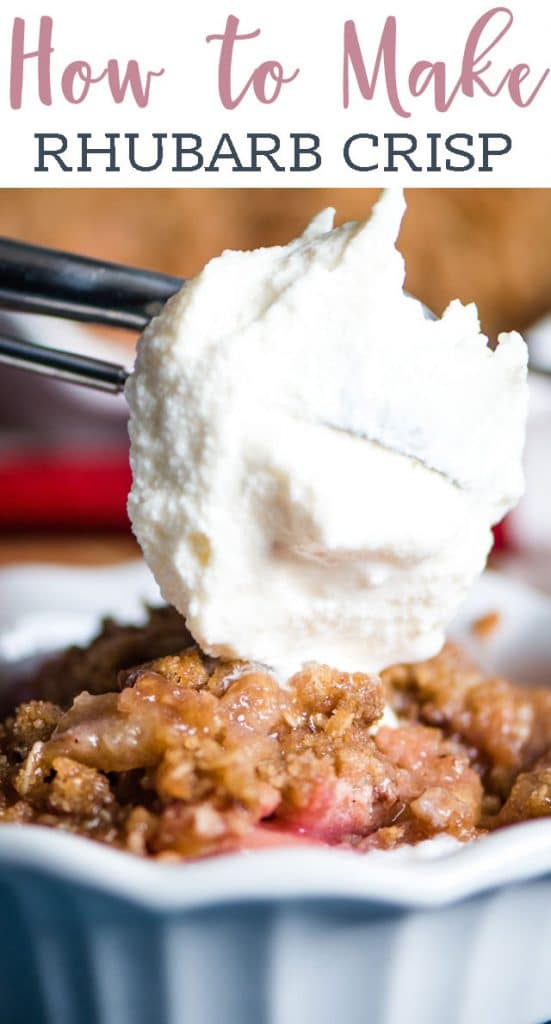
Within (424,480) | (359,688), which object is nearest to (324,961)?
(359,688)

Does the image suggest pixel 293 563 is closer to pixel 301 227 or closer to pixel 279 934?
pixel 279 934

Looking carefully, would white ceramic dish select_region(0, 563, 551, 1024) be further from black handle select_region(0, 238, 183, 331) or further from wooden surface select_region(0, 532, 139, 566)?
wooden surface select_region(0, 532, 139, 566)

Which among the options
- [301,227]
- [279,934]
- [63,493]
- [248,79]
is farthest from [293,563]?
[301,227]

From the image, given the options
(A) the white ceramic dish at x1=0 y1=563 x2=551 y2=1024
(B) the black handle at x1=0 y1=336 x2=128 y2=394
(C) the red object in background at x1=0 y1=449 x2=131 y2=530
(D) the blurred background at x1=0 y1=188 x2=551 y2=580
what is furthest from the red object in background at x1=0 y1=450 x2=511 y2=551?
(A) the white ceramic dish at x1=0 y1=563 x2=551 y2=1024

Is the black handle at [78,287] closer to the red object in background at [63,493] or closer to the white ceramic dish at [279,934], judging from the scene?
the white ceramic dish at [279,934]

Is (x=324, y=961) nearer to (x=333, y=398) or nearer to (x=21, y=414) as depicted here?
(x=333, y=398)

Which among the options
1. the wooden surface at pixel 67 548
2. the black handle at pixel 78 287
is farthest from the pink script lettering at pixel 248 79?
the black handle at pixel 78 287
